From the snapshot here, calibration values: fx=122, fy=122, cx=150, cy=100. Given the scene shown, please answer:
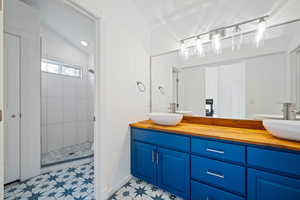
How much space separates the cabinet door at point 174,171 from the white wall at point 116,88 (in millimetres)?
523

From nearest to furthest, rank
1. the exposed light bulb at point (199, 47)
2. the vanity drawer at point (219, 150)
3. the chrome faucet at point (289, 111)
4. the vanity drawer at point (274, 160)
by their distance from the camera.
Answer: the vanity drawer at point (274, 160) < the vanity drawer at point (219, 150) < the chrome faucet at point (289, 111) < the exposed light bulb at point (199, 47)

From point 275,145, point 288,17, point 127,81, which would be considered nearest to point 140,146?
point 127,81

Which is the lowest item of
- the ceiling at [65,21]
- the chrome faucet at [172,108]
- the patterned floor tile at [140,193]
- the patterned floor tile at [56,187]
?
the patterned floor tile at [140,193]

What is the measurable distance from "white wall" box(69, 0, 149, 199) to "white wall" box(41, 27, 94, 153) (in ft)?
6.65

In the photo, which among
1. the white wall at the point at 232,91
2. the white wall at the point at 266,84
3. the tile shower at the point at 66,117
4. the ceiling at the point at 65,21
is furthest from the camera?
the tile shower at the point at 66,117

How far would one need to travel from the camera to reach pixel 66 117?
9.52 feet

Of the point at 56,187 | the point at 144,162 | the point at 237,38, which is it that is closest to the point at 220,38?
the point at 237,38

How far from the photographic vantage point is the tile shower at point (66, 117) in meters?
2.53

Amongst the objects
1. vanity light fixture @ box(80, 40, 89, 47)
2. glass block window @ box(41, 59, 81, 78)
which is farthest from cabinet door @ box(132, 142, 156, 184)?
vanity light fixture @ box(80, 40, 89, 47)

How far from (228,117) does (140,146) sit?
1.19m

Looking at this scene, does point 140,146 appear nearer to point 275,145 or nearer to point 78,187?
point 78,187

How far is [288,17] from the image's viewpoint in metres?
1.26

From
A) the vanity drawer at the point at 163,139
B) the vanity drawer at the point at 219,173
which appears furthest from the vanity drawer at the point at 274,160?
the vanity drawer at the point at 163,139

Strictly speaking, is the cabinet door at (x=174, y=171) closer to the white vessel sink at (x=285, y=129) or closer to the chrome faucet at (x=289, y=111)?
the white vessel sink at (x=285, y=129)
